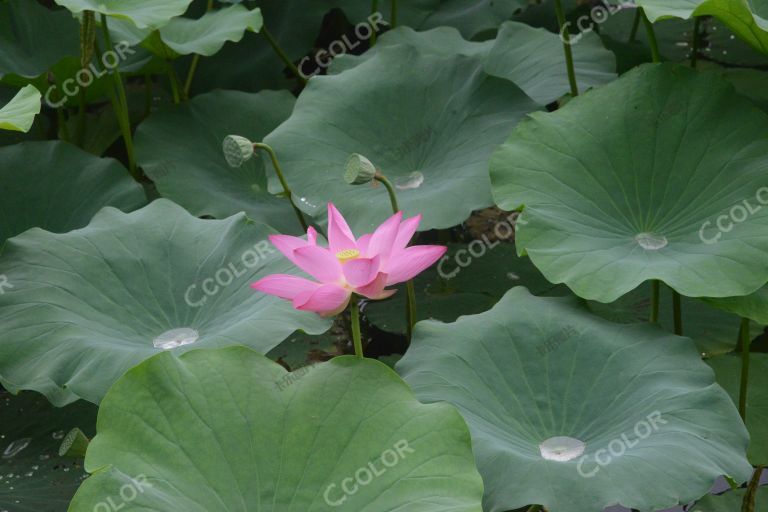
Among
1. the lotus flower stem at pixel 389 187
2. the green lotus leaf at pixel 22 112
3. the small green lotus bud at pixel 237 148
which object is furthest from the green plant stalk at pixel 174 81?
the lotus flower stem at pixel 389 187

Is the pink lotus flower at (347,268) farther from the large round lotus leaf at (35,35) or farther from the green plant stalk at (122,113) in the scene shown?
the large round lotus leaf at (35,35)

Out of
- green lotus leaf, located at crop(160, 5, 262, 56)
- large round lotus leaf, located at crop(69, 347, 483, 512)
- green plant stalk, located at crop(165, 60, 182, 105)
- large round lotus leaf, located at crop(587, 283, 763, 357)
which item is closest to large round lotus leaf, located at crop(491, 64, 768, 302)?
large round lotus leaf, located at crop(587, 283, 763, 357)

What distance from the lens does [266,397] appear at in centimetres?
135

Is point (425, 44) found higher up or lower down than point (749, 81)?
higher up

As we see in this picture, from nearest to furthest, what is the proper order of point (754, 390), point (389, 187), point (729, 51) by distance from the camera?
point (389, 187), point (754, 390), point (729, 51)

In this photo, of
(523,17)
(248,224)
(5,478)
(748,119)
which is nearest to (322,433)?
(248,224)

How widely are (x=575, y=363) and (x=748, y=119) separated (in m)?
0.66

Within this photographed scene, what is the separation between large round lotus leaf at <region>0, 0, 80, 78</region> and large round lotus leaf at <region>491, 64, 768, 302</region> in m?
Result: 1.31

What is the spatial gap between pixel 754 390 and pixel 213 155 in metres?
1.37

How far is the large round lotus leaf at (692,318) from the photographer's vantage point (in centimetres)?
203

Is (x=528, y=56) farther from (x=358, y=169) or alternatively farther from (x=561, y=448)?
(x=561, y=448)

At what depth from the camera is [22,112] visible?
1.72 meters

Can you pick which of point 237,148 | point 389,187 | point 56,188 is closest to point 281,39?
point 56,188

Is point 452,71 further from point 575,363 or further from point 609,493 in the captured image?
point 609,493
